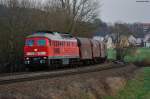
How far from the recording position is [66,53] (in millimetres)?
42781

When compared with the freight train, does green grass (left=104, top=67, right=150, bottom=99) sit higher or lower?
lower

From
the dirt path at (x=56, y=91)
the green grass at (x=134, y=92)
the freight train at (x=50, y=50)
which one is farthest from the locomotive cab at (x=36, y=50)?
the dirt path at (x=56, y=91)

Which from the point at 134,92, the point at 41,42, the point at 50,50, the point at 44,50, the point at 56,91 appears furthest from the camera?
the point at 41,42

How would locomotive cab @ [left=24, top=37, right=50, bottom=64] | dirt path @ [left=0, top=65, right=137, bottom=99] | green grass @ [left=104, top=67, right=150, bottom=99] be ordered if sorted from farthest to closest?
1. locomotive cab @ [left=24, top=37, right=50, bottom=64]
2. green grass @ [left=104, top=67, right=150, bottom=99]
3. dirt path @ [left=0, top=65, right=137, bottom=99]

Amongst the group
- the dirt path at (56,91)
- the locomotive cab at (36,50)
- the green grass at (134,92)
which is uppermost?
the locomotive cab at (36,50)

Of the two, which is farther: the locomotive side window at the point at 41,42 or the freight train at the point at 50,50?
the locomotive side window at the point at 41,42

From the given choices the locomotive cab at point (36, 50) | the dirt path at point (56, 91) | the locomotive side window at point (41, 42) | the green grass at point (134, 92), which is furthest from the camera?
the locomotive side window at point (41, 42)

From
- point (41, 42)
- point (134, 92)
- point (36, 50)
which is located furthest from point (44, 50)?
point (134, 92)

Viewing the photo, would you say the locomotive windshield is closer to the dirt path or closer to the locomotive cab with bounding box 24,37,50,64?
the locomotive cab with bounding box 24,37,50,64

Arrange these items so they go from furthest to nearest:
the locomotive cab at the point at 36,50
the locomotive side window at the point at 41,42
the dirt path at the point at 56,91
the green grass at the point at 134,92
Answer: the locomotive side window at the point at 41,42, the locomotive cab at the point at 36,50, the green grass at the point at 134,92, the dirt path at the point at 56,91

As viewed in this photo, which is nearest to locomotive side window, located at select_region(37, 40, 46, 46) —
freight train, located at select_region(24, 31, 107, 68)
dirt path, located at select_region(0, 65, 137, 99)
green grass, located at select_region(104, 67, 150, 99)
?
freight train, located at select_region(24, 31, 107, 68)

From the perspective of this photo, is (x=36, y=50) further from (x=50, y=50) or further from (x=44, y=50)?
(x=50, y=50)

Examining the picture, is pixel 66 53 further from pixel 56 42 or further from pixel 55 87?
pixel 55 87

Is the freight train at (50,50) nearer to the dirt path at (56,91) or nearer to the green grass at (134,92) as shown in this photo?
the green grass at (134,92)
